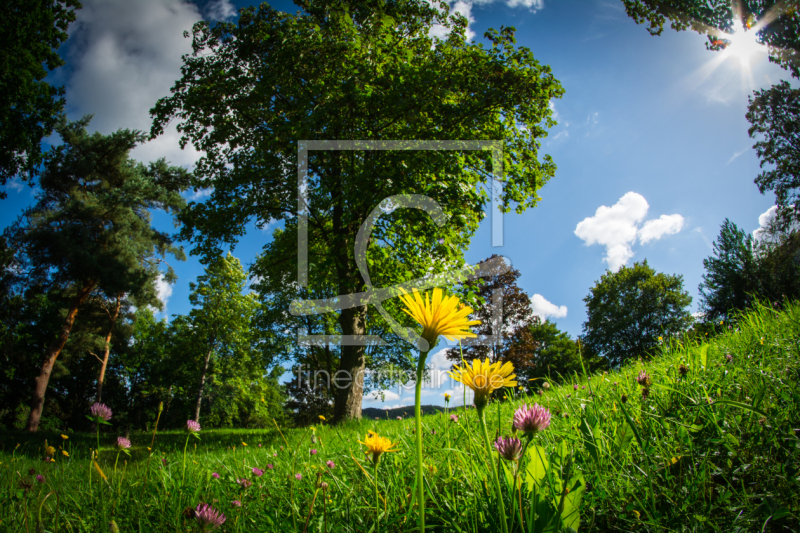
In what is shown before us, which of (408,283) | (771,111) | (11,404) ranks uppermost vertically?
(771,111)

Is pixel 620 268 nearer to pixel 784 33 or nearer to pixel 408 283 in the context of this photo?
pixel 784 33

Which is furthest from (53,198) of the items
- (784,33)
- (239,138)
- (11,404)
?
(784,33)

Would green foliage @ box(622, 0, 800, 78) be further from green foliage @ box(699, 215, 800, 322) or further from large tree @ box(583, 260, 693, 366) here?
large tree @ box(583, 260, 693, 366)

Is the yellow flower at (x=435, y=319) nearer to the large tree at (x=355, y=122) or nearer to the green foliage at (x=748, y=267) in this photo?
the large tree at (x=355, y=122)

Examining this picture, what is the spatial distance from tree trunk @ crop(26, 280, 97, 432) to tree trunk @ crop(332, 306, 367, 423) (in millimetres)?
14537

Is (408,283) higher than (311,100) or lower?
lower

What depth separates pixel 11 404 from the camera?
88.7ft

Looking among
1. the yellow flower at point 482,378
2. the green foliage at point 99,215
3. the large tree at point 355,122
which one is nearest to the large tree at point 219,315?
the green foliage at point 99,215

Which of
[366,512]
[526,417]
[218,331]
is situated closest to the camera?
[526,417]

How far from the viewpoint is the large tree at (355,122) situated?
8.01 meters

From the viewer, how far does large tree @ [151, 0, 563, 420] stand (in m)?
8.01

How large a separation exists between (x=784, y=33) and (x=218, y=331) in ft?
88.2

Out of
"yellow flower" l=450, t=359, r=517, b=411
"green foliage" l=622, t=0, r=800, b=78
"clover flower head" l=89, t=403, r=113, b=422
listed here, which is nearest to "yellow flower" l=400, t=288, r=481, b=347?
"yellow flower" l=450, t=359, r=517, b=411

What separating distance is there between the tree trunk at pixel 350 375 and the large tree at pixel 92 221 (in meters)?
12.6
